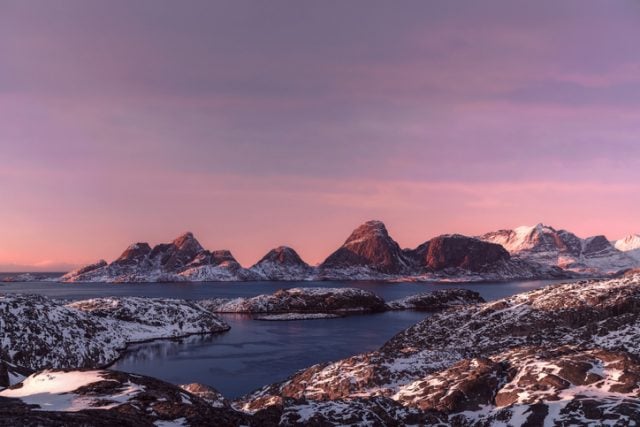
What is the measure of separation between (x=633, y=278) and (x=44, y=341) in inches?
3642

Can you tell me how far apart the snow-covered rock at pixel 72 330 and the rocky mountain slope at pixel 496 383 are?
131 feet

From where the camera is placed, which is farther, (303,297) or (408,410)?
(303,297)

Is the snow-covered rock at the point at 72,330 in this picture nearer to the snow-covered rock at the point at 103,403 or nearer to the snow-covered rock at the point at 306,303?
the snow-covered rock at the point at 103,403

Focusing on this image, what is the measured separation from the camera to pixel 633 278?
7694 cm

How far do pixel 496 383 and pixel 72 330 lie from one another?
70015mm

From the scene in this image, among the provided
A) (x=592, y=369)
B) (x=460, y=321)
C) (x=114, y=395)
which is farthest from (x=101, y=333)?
(x=592, y=369)

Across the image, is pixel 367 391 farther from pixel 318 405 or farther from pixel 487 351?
pixel 487 351

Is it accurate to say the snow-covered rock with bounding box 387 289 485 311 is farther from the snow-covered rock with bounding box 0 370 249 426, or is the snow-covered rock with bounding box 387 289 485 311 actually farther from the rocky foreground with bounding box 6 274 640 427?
the snow-covered rock with bounding box 0 370 249 426

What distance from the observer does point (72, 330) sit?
77.9 metres

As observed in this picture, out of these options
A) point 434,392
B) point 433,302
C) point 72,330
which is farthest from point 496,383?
point 433,302

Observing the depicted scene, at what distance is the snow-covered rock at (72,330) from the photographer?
67.1 meters

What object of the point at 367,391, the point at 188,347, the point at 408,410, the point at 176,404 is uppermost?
the point at 176,404

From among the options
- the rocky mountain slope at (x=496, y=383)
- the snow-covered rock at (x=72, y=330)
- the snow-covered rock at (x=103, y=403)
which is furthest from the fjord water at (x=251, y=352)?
the snow-covered rock at (x=103, y=403)

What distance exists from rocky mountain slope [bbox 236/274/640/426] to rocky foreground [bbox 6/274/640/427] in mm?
78
